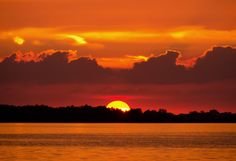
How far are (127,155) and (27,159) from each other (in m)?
15.4

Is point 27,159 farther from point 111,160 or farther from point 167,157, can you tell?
point 167,157

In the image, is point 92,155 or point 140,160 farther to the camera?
point 92,155

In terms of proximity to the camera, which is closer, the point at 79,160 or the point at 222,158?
the point at 79,160

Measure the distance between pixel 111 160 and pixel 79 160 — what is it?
160 inches

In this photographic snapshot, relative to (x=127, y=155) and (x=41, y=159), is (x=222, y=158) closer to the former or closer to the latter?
(x=127, y=155)

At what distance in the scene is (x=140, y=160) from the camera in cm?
8325

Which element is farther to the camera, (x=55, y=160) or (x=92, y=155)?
(x=92, y=155)

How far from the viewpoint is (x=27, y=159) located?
274 feet

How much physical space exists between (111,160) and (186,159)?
1009cm

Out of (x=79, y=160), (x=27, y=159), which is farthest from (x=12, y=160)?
(x=79, y=160)

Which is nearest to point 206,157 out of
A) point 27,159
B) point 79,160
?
point 79,160

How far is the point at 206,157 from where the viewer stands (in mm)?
89375

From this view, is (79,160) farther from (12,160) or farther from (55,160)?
(12,160)

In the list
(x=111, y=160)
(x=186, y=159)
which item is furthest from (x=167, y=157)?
(x=111, y=160)
